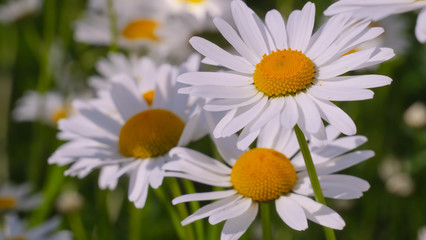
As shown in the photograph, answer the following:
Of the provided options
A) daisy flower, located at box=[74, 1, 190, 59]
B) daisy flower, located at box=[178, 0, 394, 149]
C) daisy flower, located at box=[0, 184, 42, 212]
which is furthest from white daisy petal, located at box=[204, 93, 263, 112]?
daisy flower, located at box=[74, 1, 190, 59]

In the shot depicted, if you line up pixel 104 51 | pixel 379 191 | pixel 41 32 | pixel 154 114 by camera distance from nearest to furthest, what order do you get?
pixel 154 114 < pixel 379 191 < pixel 104 51 < pixel 41 32

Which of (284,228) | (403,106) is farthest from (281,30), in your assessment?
(403,106)

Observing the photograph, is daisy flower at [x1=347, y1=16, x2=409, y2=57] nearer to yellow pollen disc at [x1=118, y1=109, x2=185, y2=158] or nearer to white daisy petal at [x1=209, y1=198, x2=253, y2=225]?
yellow pollen disc at [x1=118, y1=109, x2=185, y2=158]

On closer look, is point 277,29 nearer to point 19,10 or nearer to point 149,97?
point 149,97

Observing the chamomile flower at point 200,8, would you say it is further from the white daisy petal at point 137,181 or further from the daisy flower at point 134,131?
the white daisy petal at point 137,181

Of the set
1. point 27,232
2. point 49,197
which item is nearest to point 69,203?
point 49,197

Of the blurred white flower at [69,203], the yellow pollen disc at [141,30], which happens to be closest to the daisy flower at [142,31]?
the yellow pollen disc at [141,30]

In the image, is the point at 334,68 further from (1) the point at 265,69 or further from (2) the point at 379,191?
(2) the point at 379,191
